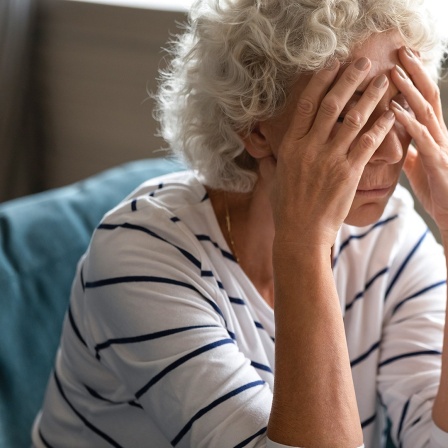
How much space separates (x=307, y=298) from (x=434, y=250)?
1.66 feet

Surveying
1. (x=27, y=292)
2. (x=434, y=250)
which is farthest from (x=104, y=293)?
(x=434, y=250)

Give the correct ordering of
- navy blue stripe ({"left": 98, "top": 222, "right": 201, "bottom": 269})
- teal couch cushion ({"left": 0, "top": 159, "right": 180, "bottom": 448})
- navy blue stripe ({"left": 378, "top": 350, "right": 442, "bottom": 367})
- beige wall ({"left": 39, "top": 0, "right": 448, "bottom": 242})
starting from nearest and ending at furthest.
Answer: navy blue stripe ({"left": 98, "top": 222, "right": 201, "bottom": 269}) < navy blue stripe ({"left": 378, "top": 350, "right": 442, "bottom": 367}) < teal couch cushion ({"left": 0, "top": 159, "right": 180, "bottom": 448}) < beige wall ({"left": 39, "top": 0, "right": 448, "bottom": 242})

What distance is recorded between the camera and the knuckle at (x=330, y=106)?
4.09 ft

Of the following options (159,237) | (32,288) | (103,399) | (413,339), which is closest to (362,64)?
(159,237)

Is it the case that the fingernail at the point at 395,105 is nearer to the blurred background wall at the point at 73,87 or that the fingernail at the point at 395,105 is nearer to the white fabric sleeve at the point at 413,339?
the white fabric sleeve at the point at 413,339

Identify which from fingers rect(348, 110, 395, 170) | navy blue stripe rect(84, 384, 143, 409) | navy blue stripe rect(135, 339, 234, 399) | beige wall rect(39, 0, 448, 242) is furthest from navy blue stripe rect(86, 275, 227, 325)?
beige wall rect(39, 0, 448, 242)

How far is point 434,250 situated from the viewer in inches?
64.5

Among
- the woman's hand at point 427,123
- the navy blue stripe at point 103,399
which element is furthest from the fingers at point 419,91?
the navy blue stripe at point 103,399

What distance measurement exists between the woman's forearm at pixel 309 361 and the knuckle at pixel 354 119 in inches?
7.9

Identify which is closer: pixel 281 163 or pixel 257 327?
pixel 281 163

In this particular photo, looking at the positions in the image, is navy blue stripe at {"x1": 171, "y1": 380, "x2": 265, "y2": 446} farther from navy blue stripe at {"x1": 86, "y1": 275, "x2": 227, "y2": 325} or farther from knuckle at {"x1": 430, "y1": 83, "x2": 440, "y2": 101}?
knuckle at {"x1": 430, "y1": 83, "x2": 440, "y2": 101}

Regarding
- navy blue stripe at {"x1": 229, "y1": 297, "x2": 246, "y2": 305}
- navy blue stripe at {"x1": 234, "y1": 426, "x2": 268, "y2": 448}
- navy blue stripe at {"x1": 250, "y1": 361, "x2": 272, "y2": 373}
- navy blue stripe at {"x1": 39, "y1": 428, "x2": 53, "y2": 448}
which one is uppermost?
navy blue stripe at {"x1": 229, "y1": 297, "x2": 246, "y2": 305}

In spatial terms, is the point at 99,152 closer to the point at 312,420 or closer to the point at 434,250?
the point at 434,250

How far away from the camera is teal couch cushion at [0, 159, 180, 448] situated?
1.66 m
